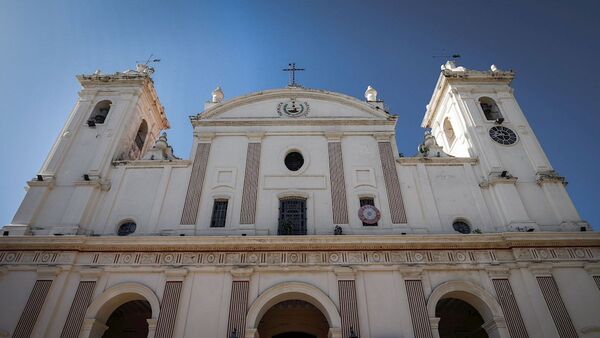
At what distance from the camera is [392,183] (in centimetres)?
1706

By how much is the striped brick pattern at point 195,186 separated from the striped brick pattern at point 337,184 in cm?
528

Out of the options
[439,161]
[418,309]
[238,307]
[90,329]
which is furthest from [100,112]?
[418,309]

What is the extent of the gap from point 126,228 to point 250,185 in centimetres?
499

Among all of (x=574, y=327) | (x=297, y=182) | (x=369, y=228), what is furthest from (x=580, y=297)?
(x=297, y=182)

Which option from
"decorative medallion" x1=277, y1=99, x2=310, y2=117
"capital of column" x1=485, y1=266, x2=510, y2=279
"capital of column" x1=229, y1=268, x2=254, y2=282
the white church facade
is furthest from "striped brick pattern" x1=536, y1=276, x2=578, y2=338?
"decorative medallion" x1=277, y1=99, x2=310, y2=117

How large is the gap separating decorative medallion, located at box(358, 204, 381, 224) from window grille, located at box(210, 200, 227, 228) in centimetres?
522

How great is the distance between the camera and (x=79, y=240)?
1475cm

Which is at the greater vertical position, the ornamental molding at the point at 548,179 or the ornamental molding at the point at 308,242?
the ornamental molding at the point at 548,179

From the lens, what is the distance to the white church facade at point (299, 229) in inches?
535

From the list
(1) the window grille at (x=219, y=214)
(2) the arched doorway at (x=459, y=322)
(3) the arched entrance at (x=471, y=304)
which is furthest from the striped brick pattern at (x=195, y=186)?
(2) the arched doorway at (x=459, y=322)

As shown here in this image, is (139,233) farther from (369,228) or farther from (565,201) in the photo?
(565,201)

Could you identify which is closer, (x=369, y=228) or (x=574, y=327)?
(x=574, y=327)

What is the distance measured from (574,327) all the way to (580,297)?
1.11 m

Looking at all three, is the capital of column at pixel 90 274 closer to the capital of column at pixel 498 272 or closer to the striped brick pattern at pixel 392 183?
the striped brick pattern at pixel 392 183
